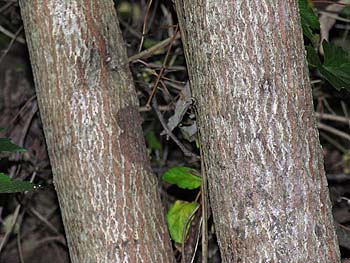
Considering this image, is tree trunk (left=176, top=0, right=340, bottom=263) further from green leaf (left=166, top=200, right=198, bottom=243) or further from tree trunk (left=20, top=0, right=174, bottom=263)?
green leaf (left=166, top=200, right=198, bottom=243)

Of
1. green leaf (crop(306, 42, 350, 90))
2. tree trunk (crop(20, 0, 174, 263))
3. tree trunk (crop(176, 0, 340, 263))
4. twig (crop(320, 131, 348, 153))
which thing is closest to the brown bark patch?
tree trunk (crop(20, 0, 174, 263))

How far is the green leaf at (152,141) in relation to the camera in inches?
82.4

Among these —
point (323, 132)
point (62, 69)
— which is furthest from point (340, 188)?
point (62, 69)

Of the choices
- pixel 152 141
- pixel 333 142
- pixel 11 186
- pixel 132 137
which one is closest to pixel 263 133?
pixel 132 137

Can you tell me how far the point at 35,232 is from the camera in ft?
7.69

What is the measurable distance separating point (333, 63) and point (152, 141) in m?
0.85

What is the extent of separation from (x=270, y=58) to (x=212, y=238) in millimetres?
757

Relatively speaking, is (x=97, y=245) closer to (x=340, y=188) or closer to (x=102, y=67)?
(x=102, y=67)

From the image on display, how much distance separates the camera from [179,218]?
1.43 metres

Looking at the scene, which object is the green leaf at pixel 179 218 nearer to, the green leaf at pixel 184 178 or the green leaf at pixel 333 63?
the green leaf at pixel 184 178

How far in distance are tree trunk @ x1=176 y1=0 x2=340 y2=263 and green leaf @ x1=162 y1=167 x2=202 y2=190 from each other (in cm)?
38

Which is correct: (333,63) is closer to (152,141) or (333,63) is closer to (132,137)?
(132,137)

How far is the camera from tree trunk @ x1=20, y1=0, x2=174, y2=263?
1.08 metres

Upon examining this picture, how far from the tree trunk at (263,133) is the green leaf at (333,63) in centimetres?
38
